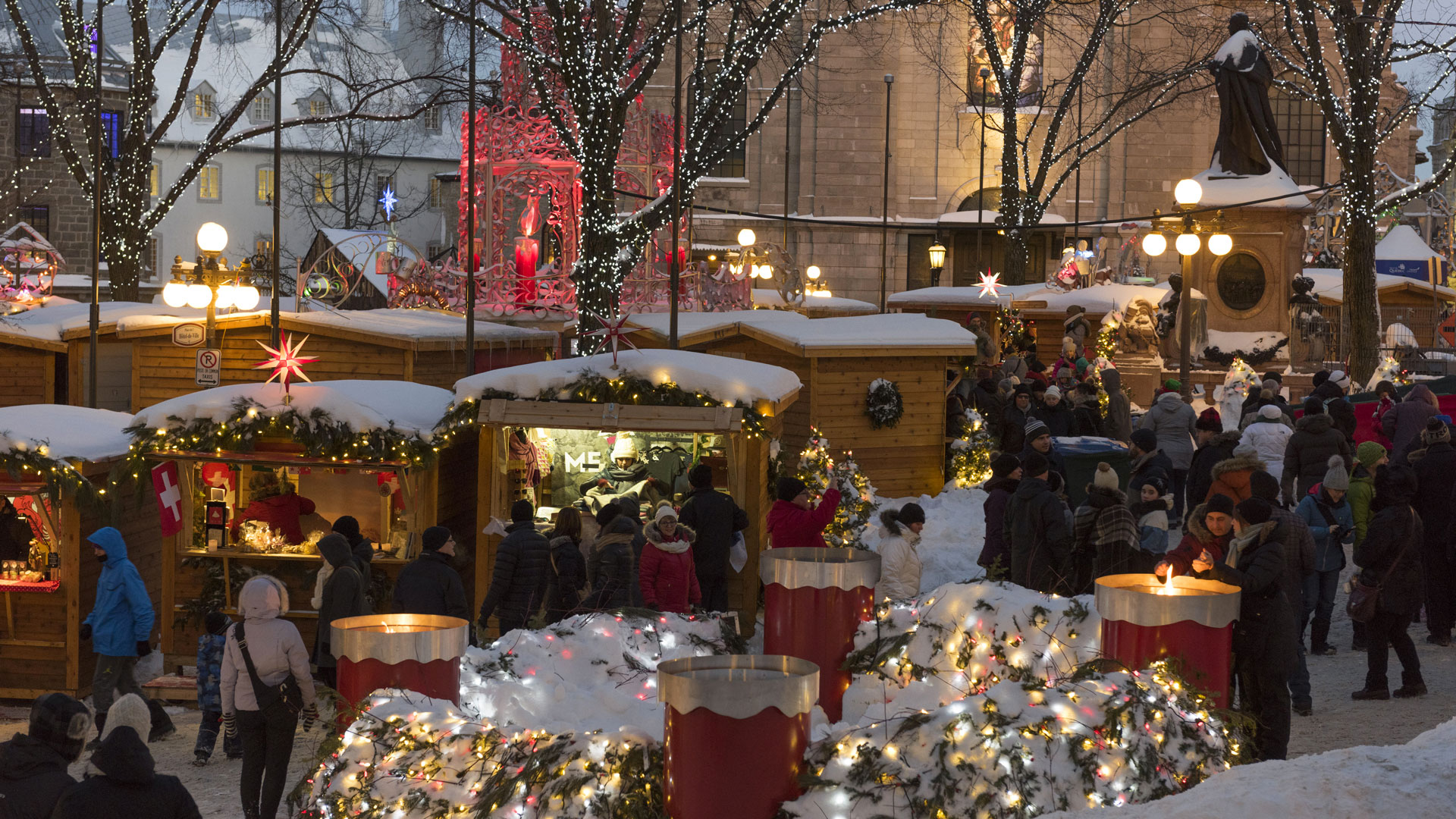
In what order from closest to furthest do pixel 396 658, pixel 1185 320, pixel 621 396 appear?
pixel 396 658 → pixel 621 396 → pixel 1185 320

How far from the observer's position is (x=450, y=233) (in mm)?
62938

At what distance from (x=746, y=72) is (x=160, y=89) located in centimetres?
4916

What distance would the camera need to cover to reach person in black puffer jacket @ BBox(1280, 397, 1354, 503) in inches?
517

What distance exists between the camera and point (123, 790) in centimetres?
507

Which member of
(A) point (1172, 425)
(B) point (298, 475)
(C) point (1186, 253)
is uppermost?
(C) point (1186, 253)

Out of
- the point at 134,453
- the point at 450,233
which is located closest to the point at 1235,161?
the point at 134,453

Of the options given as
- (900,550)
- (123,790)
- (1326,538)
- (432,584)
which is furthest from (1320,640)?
(123,790)

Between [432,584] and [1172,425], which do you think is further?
[1172,425]

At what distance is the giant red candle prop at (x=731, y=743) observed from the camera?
16.1ft

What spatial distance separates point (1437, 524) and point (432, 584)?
7.68 m

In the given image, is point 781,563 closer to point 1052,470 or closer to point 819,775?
point 819,775

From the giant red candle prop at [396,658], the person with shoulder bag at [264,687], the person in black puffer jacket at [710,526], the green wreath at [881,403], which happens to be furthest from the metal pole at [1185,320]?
the giant red candle prop at [396,658]

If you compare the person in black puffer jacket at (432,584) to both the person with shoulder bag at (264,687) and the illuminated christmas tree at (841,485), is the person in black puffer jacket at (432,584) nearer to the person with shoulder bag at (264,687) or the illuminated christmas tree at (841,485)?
the person with shoulder bag at (264,687)

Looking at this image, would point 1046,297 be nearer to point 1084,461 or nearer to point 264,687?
point 1084,461
